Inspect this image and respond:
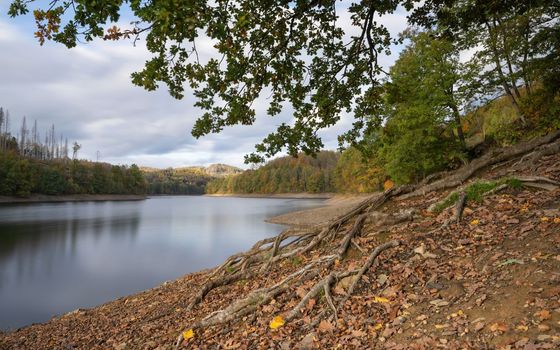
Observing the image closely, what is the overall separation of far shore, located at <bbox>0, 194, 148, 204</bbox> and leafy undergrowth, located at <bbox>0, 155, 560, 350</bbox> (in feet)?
343

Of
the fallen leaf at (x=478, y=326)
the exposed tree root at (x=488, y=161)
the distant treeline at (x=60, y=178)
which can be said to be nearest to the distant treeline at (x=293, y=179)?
the distant treeline at (x=60, y=178)

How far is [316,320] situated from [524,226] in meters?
4.27

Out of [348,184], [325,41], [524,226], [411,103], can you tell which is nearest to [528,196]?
[524,226]

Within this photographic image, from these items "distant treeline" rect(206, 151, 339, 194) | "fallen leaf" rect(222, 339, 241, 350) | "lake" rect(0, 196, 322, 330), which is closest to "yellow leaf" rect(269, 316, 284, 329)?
"fallen leaf" rect(222, 339, 241, 350)

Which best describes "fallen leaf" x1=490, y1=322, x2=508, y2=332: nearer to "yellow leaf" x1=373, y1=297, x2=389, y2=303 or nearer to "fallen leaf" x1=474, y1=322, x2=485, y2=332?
"fallen leaf" x1=474, y1=322, x2=485, y2=332

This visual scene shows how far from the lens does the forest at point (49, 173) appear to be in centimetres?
9381

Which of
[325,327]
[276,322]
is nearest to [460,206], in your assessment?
[325,327]

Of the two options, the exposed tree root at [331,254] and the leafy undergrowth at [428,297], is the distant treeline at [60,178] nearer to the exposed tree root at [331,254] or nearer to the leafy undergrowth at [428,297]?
the leafy undergrowth at [428,297]

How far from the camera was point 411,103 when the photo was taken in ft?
81.5

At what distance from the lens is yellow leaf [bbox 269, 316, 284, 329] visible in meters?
6.18

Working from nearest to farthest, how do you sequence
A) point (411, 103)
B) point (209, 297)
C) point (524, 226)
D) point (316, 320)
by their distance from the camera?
point (316, 320) < point (524, 226) < point (209, 297) < point (411, 103)

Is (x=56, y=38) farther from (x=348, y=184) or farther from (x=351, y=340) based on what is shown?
(x=348, y=184)

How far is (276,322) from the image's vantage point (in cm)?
625

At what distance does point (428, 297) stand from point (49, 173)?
124 m
